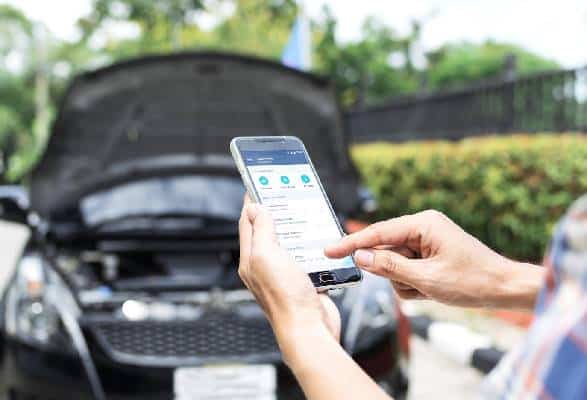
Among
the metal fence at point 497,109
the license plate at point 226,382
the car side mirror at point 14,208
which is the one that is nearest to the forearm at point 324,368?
the license plate at point 226,382

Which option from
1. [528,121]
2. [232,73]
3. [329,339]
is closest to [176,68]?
[232,73]

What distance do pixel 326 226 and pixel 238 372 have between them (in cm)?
195

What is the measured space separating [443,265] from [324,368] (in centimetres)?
49

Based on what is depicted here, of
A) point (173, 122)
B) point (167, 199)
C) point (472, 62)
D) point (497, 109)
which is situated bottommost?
point (472, 62)

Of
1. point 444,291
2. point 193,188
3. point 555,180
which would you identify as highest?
point 444,291

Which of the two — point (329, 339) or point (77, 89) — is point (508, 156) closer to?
point (77, 89)

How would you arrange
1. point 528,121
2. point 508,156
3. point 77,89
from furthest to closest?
point 528,121 → point 508,156 → point 77,89

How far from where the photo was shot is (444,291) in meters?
1.58

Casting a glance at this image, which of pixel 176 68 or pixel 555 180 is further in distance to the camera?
pixel 555 180

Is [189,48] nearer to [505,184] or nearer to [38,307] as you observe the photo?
[38,307]

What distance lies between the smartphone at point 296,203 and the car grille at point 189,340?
6.05 ft

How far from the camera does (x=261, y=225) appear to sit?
4.24 ft

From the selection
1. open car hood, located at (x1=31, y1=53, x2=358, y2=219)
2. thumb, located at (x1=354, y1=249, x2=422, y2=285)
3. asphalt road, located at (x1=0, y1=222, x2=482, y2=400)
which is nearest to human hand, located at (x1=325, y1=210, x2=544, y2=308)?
thumb, located at (x1=354, y1=249, x2=422, y2=285)

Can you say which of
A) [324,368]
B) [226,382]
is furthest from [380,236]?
[226,382]
